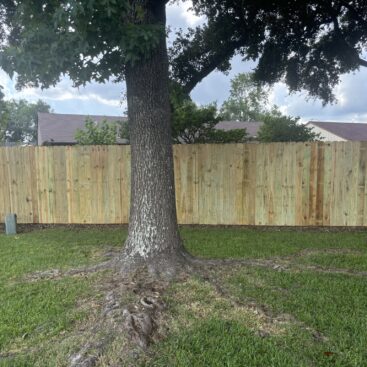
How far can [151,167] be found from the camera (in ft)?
11.7

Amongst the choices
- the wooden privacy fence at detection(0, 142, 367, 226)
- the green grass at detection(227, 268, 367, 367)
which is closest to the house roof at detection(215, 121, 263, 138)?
the wooden privacy fence at detection(0, 142, 367, 226)

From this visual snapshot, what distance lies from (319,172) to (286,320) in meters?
3.87

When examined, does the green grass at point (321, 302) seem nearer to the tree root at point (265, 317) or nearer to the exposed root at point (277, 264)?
the tree root at point (265, 317)

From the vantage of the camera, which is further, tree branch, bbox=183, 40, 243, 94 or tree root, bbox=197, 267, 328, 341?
tree branch, bbox=183, 40, 243, 94

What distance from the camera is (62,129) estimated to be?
1694 centimetres

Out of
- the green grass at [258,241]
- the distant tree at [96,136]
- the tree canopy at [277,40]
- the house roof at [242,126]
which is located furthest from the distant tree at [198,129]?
the house roof at [242,126]

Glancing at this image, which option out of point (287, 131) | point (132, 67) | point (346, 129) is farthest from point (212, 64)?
point (346, 129)

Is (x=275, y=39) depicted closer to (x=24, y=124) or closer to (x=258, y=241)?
(x=258, y=241)

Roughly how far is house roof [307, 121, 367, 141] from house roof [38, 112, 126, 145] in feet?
41.2

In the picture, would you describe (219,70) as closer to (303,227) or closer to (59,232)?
(303,227)

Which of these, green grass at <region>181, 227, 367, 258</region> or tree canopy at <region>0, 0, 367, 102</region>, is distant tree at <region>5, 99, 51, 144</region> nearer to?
Result: tree canopy at <region>0, 0, 367, 102</region>

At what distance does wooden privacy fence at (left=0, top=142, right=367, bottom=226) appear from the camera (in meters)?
5.93

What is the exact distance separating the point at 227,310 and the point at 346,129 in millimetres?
20245

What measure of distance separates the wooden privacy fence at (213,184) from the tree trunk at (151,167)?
2.66 m
